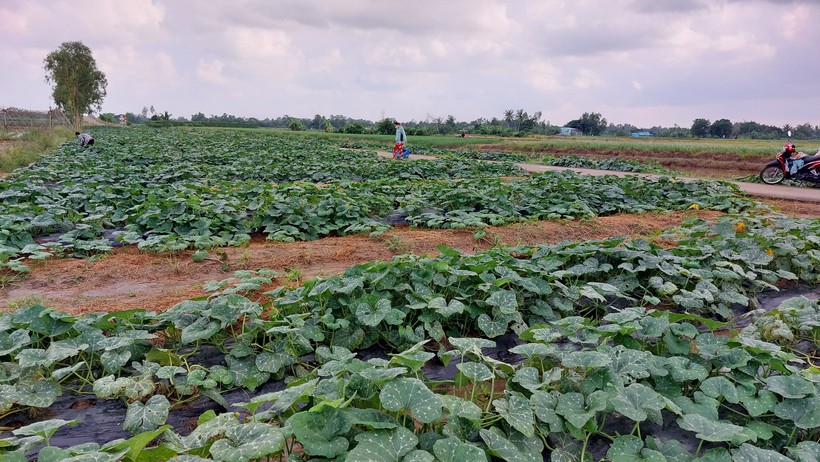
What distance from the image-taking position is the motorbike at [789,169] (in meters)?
14.2

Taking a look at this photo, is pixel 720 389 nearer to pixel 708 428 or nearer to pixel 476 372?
pixel 708 428

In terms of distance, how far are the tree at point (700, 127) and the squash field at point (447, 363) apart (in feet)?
250

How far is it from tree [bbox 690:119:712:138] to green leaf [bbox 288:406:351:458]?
81630 millimetres

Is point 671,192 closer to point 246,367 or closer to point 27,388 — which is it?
point 246,367

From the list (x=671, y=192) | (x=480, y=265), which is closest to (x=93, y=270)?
(x=480, y=265)

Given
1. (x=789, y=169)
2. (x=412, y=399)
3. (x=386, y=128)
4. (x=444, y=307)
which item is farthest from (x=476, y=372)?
(x=386, y=128)

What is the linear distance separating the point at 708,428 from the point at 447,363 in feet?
4.59

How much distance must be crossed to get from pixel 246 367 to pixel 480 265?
2.09 metres

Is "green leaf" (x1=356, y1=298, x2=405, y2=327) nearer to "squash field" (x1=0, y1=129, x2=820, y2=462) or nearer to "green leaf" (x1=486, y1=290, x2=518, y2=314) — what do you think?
"squash field" (x1=0, y1=129, x2=820, y2=462)

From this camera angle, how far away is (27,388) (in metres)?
2.81

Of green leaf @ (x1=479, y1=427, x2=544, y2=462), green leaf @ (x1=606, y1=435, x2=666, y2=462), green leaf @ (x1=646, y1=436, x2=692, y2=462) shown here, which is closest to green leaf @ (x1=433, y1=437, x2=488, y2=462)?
green leaf @ (x1=479, y1=427, x2=544, y2=462)

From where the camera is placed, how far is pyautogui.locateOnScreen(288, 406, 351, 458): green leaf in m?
1.95

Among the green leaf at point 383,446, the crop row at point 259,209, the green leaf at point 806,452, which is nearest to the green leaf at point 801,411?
the green leaf at point 806,452

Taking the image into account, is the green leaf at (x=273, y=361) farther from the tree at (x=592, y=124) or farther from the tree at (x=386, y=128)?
the tree at (x=592, y=124)
